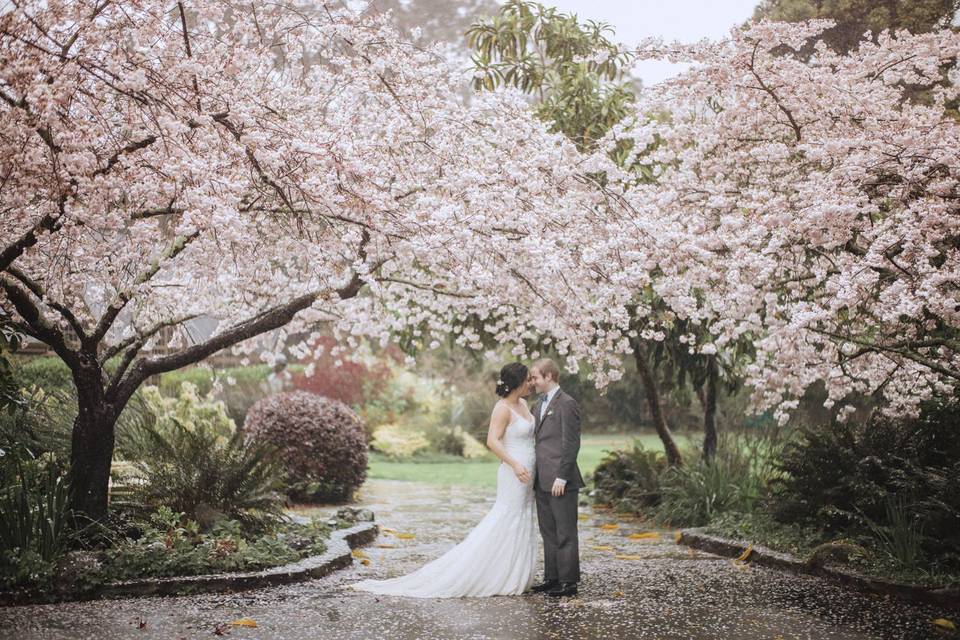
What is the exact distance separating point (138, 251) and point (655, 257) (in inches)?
183

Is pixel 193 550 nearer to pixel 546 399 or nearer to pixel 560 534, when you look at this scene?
pixel 560 534

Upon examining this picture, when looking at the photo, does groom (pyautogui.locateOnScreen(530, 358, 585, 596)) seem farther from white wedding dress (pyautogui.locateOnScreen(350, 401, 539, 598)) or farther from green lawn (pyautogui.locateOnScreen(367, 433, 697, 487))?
green lawn (pyautogui.locateOnScreen(367, 433, 697, 487))

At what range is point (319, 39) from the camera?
874 cm

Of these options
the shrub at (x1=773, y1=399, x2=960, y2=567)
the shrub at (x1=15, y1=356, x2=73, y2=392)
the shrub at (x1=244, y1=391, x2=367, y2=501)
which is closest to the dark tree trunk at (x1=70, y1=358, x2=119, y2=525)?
the shrub at (x1=15, y1=356, x2=73, y2=392)

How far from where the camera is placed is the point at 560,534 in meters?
7.75

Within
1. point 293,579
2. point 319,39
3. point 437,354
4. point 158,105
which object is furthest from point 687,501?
point 437,354

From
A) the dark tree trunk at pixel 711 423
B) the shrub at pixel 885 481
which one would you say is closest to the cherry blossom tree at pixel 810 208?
the shrub at pixel 885 481

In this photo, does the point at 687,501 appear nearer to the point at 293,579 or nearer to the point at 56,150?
the point at 293,579

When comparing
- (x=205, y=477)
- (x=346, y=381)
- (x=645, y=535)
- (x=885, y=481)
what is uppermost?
(x=346, y=381)

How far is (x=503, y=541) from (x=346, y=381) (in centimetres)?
1700

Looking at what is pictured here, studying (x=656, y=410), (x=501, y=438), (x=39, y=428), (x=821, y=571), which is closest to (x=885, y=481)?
(x=821, y=571)

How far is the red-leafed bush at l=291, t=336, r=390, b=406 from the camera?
24.1 m

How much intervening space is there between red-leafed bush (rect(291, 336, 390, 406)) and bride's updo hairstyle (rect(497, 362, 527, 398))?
53.1 feet

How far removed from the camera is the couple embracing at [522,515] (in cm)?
765
